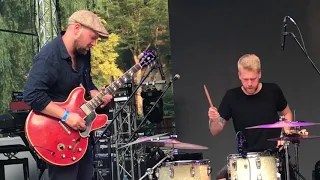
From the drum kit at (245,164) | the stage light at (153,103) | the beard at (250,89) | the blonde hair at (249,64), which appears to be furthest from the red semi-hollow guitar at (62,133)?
the stage light at (153,103)

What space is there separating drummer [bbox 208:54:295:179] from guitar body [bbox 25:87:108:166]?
1.33 metres

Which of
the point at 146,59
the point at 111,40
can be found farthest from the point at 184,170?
the point at 111,40

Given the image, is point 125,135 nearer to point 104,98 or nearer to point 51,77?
point 104,98

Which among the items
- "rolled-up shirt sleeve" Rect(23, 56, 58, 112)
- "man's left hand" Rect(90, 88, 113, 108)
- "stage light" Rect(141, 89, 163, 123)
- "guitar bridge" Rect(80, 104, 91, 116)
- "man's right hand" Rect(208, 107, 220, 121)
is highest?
"rolled-up shirt sleeve" Rect(23, 56, 58, 112)

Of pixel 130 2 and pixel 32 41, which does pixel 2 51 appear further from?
pixel 130 2

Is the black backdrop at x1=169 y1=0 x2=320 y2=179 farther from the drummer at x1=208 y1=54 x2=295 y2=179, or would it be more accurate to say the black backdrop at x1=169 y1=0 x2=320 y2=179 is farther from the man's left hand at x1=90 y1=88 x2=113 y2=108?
the man's left hand at x1=90 y1=88 x2=113 y2=108

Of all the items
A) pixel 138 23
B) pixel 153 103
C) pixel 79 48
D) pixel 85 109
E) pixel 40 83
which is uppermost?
pixel 138 23

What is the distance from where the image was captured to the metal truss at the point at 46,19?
7141mm

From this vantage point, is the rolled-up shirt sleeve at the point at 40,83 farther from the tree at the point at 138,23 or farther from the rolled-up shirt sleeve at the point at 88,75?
the tree at the point at 138,23

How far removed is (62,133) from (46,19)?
14.0 feet

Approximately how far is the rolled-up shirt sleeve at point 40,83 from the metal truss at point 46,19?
3772 millimetres

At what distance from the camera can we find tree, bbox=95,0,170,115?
766 centimetres

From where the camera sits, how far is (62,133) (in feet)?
11.2

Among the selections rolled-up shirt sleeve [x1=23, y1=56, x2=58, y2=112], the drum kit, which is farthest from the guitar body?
the drum kit
